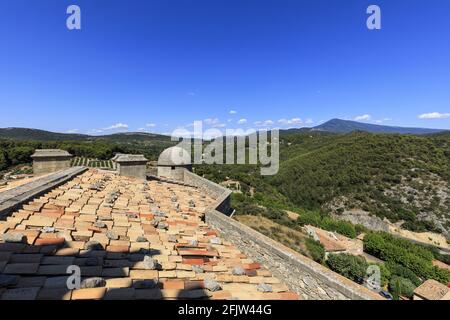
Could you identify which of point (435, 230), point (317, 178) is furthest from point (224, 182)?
point (435, 230)

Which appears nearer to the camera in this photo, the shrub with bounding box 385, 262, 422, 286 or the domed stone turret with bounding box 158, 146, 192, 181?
the domed stone turret with bounding box 158, 146, 192, 181

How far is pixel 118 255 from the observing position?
4152mm

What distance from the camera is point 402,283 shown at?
65.3 feet

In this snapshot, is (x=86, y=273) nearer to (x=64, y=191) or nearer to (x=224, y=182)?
(x=64, y=191)

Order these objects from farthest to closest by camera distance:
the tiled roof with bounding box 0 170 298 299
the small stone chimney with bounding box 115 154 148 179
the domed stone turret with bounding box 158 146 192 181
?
the domed stone turret with bounding box 158 146 192 181, the small stone chimney with bounding box 115 154 148 179, the tiled roof with bounding box 0 170 298 299

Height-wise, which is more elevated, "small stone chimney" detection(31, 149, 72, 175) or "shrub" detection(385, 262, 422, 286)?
"small stone chimney" detection(31, 149, 72, 175)

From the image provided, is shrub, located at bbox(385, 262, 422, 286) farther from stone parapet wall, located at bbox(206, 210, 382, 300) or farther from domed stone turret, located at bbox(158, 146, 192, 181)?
stone parapet wall, located at bbox(206, 210, 382, 300)

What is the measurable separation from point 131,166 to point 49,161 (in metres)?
3.13

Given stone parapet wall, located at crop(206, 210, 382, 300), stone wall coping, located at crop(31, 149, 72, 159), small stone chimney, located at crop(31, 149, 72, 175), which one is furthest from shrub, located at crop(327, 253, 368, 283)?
stone wall coping, located at crop(31, 149, 72, 159)

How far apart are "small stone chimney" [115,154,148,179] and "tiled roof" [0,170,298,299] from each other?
4.92 meters

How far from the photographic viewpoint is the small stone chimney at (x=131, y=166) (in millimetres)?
11992

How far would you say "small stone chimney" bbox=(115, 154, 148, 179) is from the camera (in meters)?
12.0

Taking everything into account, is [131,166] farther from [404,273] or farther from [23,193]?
[404,273]

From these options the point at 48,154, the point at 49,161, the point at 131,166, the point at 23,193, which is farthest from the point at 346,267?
the point at 23,193
